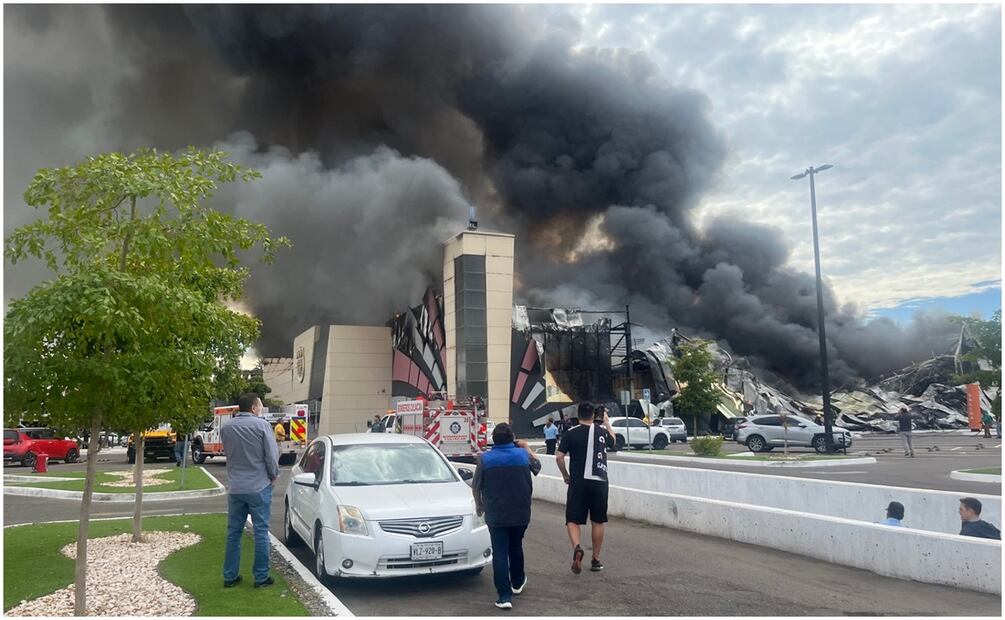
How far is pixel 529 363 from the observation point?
42188 mm

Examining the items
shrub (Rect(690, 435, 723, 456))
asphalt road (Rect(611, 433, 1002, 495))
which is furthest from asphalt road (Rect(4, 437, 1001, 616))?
shrub (Rect(690, 435, 723, 456))

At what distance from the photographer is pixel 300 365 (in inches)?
2468

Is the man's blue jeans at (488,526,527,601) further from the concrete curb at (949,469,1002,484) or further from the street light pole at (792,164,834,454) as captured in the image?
the street light pole at (792,164,834,454)

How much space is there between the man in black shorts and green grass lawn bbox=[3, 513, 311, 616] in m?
2.63

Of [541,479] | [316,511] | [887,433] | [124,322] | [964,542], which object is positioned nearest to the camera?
[124,322]

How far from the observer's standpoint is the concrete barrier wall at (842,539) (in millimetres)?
6359

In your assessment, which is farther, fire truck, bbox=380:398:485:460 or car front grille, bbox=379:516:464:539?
fire truck, bbox=380:398:485:460

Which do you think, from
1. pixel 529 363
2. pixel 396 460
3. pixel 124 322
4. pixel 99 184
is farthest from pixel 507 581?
pixel 529 363

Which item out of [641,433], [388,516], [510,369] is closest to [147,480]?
[388,516]

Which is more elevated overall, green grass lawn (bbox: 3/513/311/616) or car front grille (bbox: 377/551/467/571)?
car front grille (bbox: 377/551/467/571)

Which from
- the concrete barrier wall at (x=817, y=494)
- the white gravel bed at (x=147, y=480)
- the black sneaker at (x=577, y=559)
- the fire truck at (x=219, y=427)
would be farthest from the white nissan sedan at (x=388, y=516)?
the fire truck at (x=219, y=427)

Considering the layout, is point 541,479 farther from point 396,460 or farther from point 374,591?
point 374,591

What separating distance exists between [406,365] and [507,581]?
45.9 m

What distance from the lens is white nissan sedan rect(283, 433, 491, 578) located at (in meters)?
6.57
